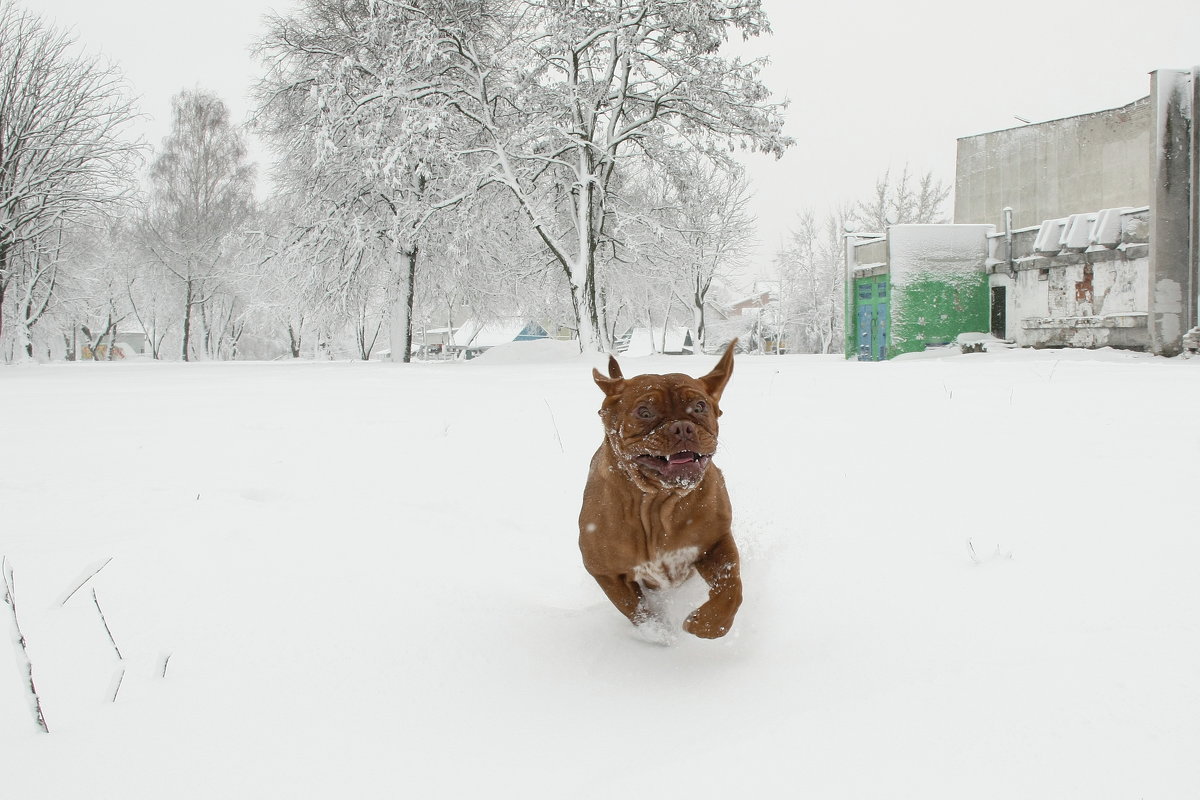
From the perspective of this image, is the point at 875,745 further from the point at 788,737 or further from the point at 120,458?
the point at 120,458

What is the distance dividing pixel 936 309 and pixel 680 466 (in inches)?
752

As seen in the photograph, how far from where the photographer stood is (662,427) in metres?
2.31

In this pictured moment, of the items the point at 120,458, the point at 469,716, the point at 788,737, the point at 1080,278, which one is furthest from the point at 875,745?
the point at 1080,278

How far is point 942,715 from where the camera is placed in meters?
1.98

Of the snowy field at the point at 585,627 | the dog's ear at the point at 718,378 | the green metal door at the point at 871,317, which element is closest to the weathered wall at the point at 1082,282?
the green metal door at the point at 871,317

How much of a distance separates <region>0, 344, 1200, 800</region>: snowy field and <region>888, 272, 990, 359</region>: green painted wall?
14897mm

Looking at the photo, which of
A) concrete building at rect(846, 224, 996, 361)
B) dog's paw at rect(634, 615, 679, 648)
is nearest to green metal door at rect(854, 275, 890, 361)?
concrete building at rect(846, 224, 996, 361)

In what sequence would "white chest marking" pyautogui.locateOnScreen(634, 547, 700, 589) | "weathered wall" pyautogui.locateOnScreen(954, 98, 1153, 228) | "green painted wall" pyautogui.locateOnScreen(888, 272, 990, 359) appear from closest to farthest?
"white chest marking" pyautogui.locateOnScreen(634, 547, 700, 589) → "green painted wall" pyautogui.locateOnScreen(888, 272, 990, 359) → "weathered wall" pyautogui.locateOnScreen(954, 98, 1153, 228)

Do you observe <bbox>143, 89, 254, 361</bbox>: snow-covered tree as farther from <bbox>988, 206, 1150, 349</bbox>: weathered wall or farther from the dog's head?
the dog's head

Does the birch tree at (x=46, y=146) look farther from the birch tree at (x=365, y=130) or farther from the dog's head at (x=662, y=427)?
the dog's head at (x=662, y=427)

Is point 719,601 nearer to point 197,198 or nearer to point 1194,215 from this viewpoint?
point 1194,215

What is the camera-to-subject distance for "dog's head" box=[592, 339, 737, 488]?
2.29m

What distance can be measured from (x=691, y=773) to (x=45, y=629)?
2.17 meters

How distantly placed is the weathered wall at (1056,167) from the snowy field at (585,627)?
19.7 m
